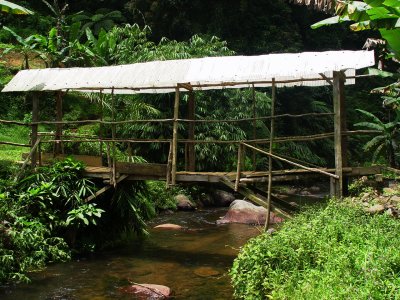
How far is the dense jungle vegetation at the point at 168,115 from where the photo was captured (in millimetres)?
6195

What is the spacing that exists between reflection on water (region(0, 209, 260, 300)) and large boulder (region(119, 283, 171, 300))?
0.14 metres

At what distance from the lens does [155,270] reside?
346 inches

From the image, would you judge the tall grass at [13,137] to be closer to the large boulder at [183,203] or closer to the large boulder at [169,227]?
the large boulder at [183,203]

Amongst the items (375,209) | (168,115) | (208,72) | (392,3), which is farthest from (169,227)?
(392,3)

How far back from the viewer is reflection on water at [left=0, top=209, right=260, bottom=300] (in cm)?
742

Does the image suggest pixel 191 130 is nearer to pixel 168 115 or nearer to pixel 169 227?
pixel 169 227

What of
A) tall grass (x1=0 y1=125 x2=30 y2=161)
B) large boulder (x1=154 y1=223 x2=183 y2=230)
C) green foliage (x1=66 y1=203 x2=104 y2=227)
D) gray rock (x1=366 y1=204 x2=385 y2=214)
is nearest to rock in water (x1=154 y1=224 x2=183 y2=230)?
large boulder (x1=154 y1=223 x2=183 y2=230)

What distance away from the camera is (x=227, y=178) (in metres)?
8.75

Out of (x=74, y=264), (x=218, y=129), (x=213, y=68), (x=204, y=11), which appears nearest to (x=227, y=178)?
(x=213, y=68)

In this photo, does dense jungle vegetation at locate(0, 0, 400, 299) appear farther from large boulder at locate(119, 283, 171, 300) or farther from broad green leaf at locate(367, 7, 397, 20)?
large boulder at locate(119, 283, 171, 300)

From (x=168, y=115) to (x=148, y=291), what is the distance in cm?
1028

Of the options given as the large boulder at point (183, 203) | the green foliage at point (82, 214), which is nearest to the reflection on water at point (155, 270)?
the green foliage at point (82, 214)

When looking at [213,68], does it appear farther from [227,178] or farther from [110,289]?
[110,289]

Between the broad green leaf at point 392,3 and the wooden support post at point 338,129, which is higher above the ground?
the broad green leaf at point 392,3
